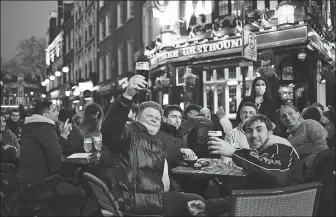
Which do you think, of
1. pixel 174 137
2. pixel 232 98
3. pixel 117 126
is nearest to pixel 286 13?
pixel 232 98

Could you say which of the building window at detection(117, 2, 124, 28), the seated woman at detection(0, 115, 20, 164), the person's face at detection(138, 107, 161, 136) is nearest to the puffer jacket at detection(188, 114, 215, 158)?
the person's face at detection(138, 107, 161, 136)

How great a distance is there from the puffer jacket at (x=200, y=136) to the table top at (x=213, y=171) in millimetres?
769

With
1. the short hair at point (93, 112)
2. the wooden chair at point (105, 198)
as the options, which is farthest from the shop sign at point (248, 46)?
the wooden chair at point (105, 198)

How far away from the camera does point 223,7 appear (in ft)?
47.7

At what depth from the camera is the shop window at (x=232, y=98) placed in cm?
1386

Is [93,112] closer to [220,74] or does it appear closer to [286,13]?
[286,13]

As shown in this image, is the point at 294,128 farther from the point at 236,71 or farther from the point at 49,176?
the point at 236,71

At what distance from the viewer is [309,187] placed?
2.15 metres

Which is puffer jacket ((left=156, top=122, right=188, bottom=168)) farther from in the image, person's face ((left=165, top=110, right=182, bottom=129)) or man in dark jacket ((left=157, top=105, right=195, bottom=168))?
person's face ((left=165, top=110, right=182, bottom=129))

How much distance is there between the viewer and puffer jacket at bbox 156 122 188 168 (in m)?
5.02

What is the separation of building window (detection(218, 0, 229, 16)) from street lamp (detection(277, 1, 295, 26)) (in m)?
3.31

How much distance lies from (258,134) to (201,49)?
1088 cm

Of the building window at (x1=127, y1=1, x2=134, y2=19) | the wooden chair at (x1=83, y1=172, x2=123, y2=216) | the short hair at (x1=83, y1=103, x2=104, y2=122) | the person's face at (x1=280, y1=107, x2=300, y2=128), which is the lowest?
the wooden chair at (x1=83, y1=172, x2=123, y2=216)

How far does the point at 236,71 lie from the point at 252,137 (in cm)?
1084
